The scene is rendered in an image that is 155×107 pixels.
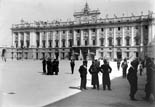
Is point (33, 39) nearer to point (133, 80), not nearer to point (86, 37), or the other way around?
point (86, 37)

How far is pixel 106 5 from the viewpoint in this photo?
28.3 feet

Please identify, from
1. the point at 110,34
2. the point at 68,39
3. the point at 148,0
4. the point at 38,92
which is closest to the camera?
the point at 148,0

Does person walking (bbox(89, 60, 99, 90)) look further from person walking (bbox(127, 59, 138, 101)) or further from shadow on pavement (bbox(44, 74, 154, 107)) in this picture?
person walking (bbox(127, 59, 138, 101))

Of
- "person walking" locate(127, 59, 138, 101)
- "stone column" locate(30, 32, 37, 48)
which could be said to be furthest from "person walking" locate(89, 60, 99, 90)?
"stone column" locate(30, 32, 37, 48)

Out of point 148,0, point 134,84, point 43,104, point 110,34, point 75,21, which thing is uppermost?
point 75,21

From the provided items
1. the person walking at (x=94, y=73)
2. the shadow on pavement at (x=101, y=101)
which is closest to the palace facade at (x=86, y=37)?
the person walking at (x=94, y=73)

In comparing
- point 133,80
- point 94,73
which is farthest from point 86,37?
point 133,80

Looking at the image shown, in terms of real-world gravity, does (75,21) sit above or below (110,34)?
above

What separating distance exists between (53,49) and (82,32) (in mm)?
8726

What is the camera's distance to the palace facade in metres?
47.7

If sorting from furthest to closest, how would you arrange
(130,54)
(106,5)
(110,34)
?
1. (110,34)
2. (130,54)
3. (106,5)

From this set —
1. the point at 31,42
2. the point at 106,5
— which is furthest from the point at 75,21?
the point at 106,5

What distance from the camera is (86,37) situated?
52906 millimetres

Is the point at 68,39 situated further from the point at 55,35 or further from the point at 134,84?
the point at 134,84
